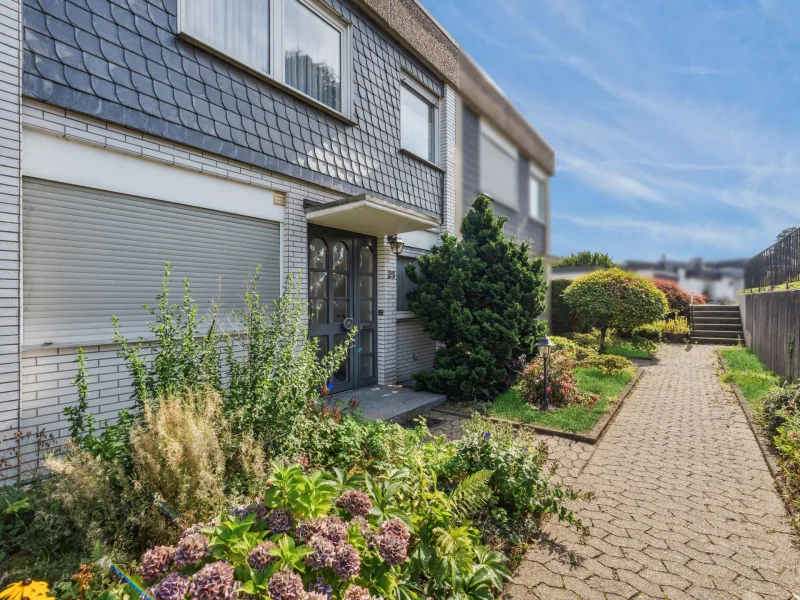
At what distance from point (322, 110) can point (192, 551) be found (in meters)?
5.38

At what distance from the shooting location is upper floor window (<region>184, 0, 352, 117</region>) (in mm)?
4461

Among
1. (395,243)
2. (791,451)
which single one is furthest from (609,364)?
(395,243)

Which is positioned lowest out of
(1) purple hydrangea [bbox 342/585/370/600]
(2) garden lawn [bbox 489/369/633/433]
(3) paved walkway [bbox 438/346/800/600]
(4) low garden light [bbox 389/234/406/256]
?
(3) paved walkway [bbox 438/346/800/600]

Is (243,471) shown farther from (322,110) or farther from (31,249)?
(322,110)

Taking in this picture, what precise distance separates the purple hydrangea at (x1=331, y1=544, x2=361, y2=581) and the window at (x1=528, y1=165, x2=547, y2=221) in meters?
13.0

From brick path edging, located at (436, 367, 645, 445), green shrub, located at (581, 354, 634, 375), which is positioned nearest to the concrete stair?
green shrub, located at (581, 354, 634, 375)

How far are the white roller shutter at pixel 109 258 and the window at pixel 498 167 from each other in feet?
24.0

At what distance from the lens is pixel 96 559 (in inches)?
77.0

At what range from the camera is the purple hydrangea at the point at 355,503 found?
1997mm

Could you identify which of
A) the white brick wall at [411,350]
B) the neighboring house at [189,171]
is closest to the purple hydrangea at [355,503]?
the neighboring house at [189,171]

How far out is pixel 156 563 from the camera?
5.26 feet

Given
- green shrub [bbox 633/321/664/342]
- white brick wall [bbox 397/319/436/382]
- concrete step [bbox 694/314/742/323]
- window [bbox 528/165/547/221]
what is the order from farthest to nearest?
concrete step [bbox 694/314/742/323], window [bbox 528/165/547/221], green shrub [bbox 633/321/664/342], white brick wall [bbox 397/319/436/382]

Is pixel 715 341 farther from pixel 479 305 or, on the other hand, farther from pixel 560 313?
pixel 479 305

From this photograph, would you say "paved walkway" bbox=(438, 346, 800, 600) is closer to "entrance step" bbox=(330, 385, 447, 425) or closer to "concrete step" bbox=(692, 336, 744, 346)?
"entrance step" bbox=(330, 385, 447, 425)
